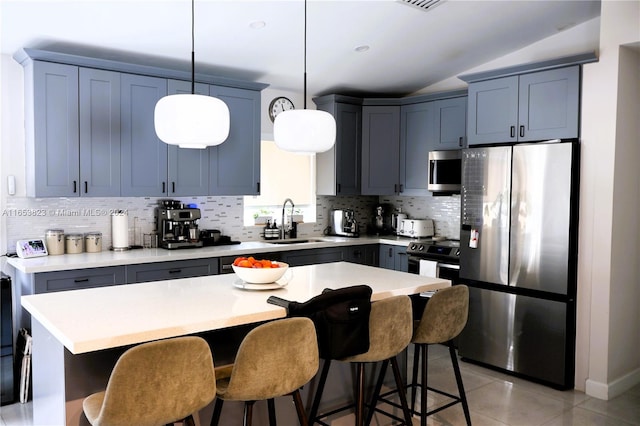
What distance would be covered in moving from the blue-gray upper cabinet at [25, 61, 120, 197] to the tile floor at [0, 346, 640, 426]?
5.20 ft

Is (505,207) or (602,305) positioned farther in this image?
(505,207)

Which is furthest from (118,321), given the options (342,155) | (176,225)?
(342,155)

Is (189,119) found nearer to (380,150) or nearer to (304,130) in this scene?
(304,130)

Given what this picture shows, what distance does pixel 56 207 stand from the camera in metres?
4.23

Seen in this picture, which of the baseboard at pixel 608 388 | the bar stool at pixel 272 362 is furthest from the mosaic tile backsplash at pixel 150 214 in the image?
Answer: the bar stool at pixel 272 362

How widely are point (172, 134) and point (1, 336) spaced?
7.24 feet

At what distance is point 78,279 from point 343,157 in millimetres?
2892

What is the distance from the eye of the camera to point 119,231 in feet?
14.4

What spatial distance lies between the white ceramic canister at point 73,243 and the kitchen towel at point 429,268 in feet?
9.49

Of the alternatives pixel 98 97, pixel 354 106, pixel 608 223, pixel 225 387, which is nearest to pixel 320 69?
pixel 354 106

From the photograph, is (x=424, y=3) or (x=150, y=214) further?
(x=150, y=214)

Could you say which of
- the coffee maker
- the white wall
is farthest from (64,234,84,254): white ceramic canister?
the white wall

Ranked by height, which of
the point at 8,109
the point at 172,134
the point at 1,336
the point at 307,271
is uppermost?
the point at 8,109

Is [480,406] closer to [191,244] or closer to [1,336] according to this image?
[191,244]
